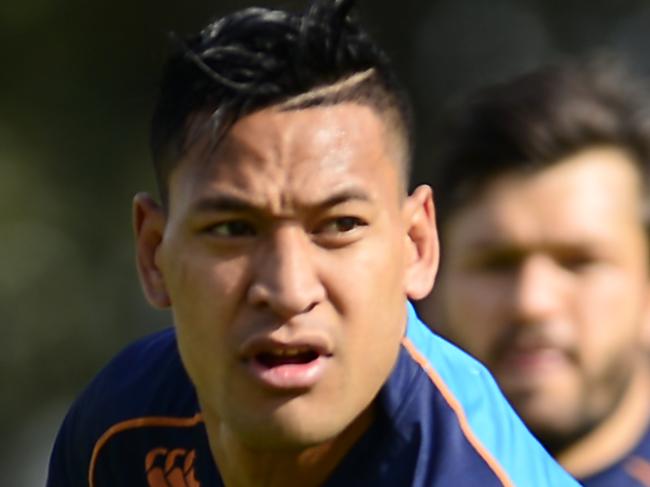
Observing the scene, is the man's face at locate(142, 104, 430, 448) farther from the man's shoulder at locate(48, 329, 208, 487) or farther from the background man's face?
the man's shoulder at locate(48, 329, 208, 487)

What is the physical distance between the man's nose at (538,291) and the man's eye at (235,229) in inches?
59.4

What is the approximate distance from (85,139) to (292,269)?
23.5 ft

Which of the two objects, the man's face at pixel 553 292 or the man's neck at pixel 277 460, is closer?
the man's neck at pixel 277 460

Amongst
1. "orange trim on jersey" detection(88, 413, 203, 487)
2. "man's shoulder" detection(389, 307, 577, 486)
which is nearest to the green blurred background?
"orange trim on jersey" detection(88, 413, 203, 487)

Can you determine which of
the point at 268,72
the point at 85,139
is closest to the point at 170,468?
the point at 268,72

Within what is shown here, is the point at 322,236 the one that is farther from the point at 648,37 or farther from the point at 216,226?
the point at 648,37

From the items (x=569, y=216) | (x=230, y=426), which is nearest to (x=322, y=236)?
(x=230, y=426)

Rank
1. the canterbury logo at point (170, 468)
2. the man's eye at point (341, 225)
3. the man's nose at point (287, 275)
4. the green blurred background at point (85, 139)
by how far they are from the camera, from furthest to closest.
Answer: the green blurred background at point (85, 139)
the canterbury logo at point (170, 468)
the man's eye at point (341, 225)
the man's nose at point (287, 275)

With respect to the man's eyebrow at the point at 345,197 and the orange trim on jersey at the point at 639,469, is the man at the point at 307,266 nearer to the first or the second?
the man's eyebrow at the point at 345,197

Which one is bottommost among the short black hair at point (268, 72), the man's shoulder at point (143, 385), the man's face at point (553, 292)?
the man's face at point (553, 292)

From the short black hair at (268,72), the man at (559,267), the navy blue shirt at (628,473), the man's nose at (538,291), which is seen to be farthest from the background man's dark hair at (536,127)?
the short black hair at (268,72)

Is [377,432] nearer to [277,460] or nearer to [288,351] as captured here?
[277,460]

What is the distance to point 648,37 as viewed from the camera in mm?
9766

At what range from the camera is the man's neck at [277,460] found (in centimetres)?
367
